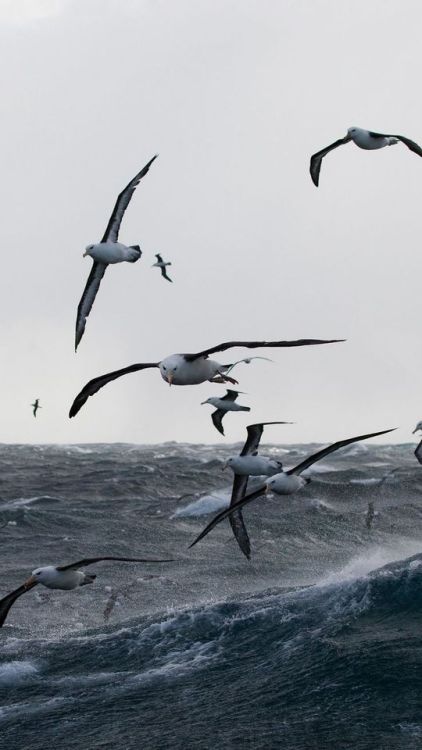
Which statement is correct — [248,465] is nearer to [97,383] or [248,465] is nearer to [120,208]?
[97,383]

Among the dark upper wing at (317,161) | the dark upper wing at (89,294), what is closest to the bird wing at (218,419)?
the dark upper wing at (89,294)

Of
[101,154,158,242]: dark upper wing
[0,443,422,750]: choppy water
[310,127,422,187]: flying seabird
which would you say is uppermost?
[310,127,422,187]: flying seabird

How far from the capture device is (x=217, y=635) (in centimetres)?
2469

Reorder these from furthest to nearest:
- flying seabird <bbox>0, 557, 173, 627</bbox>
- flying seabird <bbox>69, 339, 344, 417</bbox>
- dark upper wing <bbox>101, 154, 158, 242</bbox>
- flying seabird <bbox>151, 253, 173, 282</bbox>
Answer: flying seabird <bbox>151, 253, 173, 282</bbox>
dark upper wing <bbox>101, 154, 158, 242</bbox>
flying seabird <bbox>0, 557, 173, 627</bbox>
flying seabird <bbox>69, 339, 344, 417</bbox>

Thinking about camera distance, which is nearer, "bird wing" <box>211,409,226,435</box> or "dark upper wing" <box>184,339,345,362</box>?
"dark upper wing" <box>184,339,345,362</box>

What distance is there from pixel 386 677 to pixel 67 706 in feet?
20.1

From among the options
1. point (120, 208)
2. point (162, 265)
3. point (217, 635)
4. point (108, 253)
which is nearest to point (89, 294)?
point (108, 253)

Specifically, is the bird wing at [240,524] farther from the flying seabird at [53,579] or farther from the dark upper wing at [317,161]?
the dark upper wing at [317,161]

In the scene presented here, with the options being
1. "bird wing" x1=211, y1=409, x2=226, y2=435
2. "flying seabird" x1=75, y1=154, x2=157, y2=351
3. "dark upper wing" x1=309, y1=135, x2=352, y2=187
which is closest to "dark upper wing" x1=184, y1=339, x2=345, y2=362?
"flying seabird" x1=75, y1=154, x2=157, y2=351

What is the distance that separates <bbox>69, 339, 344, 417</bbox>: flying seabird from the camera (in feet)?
51.4

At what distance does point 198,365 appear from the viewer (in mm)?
16016

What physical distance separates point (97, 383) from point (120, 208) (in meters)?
3.80

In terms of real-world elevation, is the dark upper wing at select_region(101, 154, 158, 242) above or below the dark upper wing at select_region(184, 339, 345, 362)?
above

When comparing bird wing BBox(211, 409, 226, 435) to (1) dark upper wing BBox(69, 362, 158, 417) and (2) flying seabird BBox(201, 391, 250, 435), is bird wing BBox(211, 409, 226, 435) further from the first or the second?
(1) dark upper wing BBox(69, 362, 158, 417)
